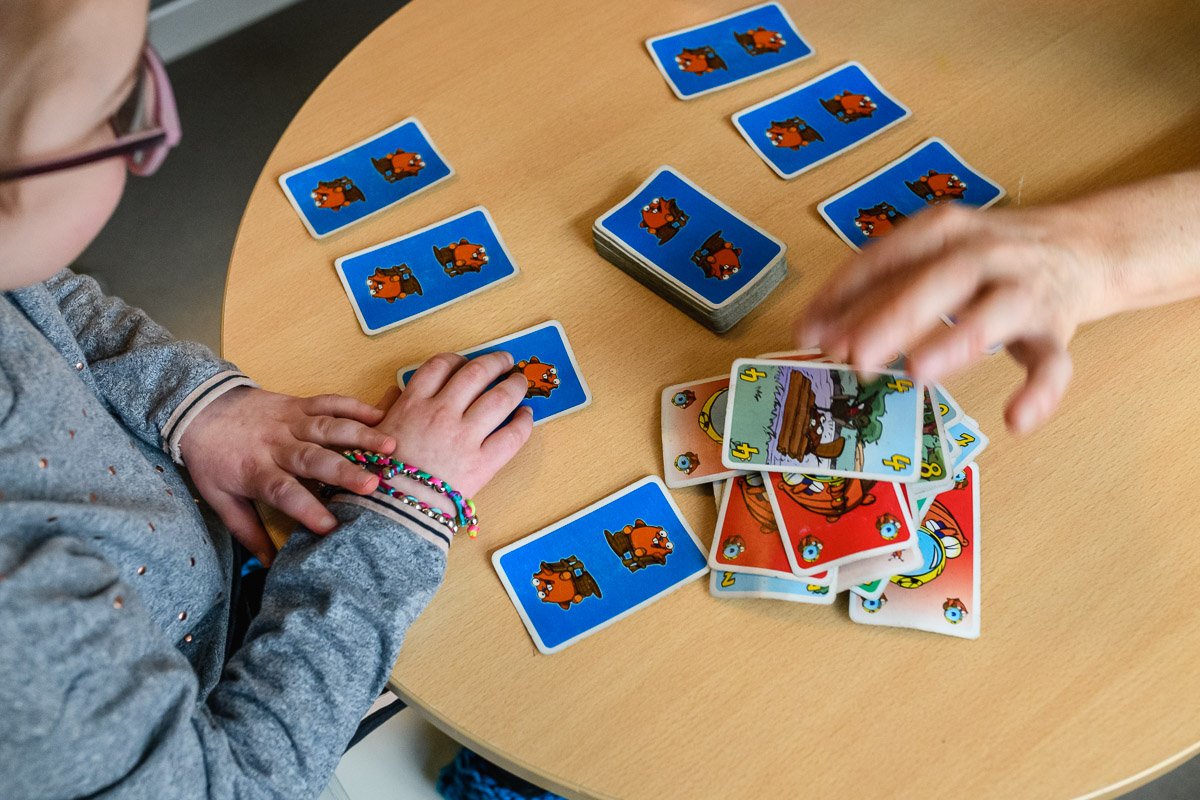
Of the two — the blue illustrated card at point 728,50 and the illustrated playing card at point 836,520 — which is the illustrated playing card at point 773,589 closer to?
the illustrated playing card at point 836,520

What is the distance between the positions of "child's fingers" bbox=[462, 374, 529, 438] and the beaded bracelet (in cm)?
7

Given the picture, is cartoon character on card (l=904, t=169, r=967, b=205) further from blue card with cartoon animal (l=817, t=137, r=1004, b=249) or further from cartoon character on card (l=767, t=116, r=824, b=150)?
cartoon character on card (l=767, t=116, r=824, b=150)

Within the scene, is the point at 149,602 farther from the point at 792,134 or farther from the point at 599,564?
the point at 792,134

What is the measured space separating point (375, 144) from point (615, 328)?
44 cm

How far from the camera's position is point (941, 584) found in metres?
0.82

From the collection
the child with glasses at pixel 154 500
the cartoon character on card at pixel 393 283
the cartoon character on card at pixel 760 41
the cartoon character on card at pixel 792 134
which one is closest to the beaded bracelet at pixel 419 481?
the child with glasses at pixel 154 500

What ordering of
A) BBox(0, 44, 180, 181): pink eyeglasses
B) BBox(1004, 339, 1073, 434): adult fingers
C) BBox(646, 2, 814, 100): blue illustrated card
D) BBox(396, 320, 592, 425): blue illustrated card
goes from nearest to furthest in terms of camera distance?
BBox(0, 44, 180, 181): pink eyeglasses
BBox(1004, 339, 1073, 434): adult fingers
BBox(396, 320, 592, 425): blue illustrated card
BBox(646, 2, 814, 100): blue illustrated card

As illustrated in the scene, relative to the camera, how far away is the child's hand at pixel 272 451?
0.88 metres

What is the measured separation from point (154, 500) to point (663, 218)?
2.10ft

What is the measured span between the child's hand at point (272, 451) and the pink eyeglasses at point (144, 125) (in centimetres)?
32

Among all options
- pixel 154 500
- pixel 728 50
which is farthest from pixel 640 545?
pixel 728 50

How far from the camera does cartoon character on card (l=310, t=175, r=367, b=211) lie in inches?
44.2

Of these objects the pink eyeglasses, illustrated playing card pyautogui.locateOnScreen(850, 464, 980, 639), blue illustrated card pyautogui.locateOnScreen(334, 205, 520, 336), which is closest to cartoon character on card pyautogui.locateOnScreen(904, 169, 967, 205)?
illustrated playing card pyautogui.locateOnScreen(850, 464, 980, 639)

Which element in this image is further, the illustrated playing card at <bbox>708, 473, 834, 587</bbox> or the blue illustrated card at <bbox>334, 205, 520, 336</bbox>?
the blue illustrated card at <bbox>334, 205, 520, 336</bbox>
